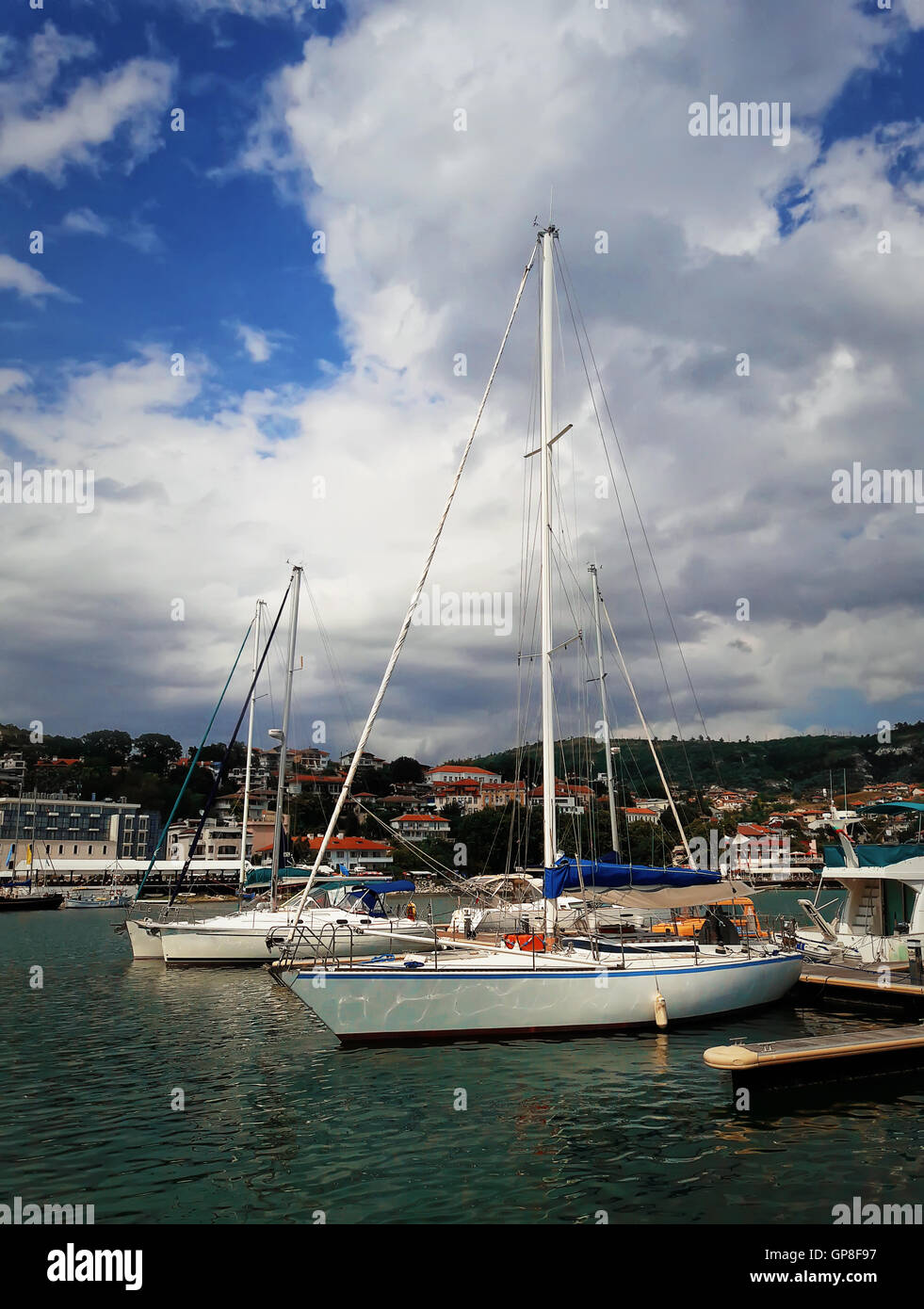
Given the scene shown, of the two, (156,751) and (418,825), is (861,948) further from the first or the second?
(156,751)

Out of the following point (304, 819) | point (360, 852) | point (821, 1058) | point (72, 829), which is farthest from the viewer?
point (304, 819)

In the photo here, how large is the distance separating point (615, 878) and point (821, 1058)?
5800 mm

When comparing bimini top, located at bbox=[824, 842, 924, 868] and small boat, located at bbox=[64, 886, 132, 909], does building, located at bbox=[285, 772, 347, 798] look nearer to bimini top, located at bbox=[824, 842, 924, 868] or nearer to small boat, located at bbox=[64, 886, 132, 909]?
small boat, located at bbox=[64, 886, 132, 909]

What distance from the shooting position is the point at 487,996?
48.8 ft

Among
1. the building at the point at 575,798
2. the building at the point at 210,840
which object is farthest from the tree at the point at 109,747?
the building at the point at 575,798

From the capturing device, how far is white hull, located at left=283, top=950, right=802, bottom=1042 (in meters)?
14.6

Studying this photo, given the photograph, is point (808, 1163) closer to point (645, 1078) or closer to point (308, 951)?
point (645, 1078)

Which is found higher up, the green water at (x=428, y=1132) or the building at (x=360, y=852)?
the green water at (x=428, y=1132)

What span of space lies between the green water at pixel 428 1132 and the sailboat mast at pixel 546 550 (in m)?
4.77

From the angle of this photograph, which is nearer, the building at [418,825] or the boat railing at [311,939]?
the boat railing at [311,939]

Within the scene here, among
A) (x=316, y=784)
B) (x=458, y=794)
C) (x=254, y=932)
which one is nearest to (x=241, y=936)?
(x=254, y=932)

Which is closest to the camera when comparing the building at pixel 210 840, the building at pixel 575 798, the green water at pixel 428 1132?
the green water at pixel 428 1132

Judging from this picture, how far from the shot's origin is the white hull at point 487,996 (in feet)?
47.9

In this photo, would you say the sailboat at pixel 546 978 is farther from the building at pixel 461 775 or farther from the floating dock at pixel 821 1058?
the building at pixel 461 775
